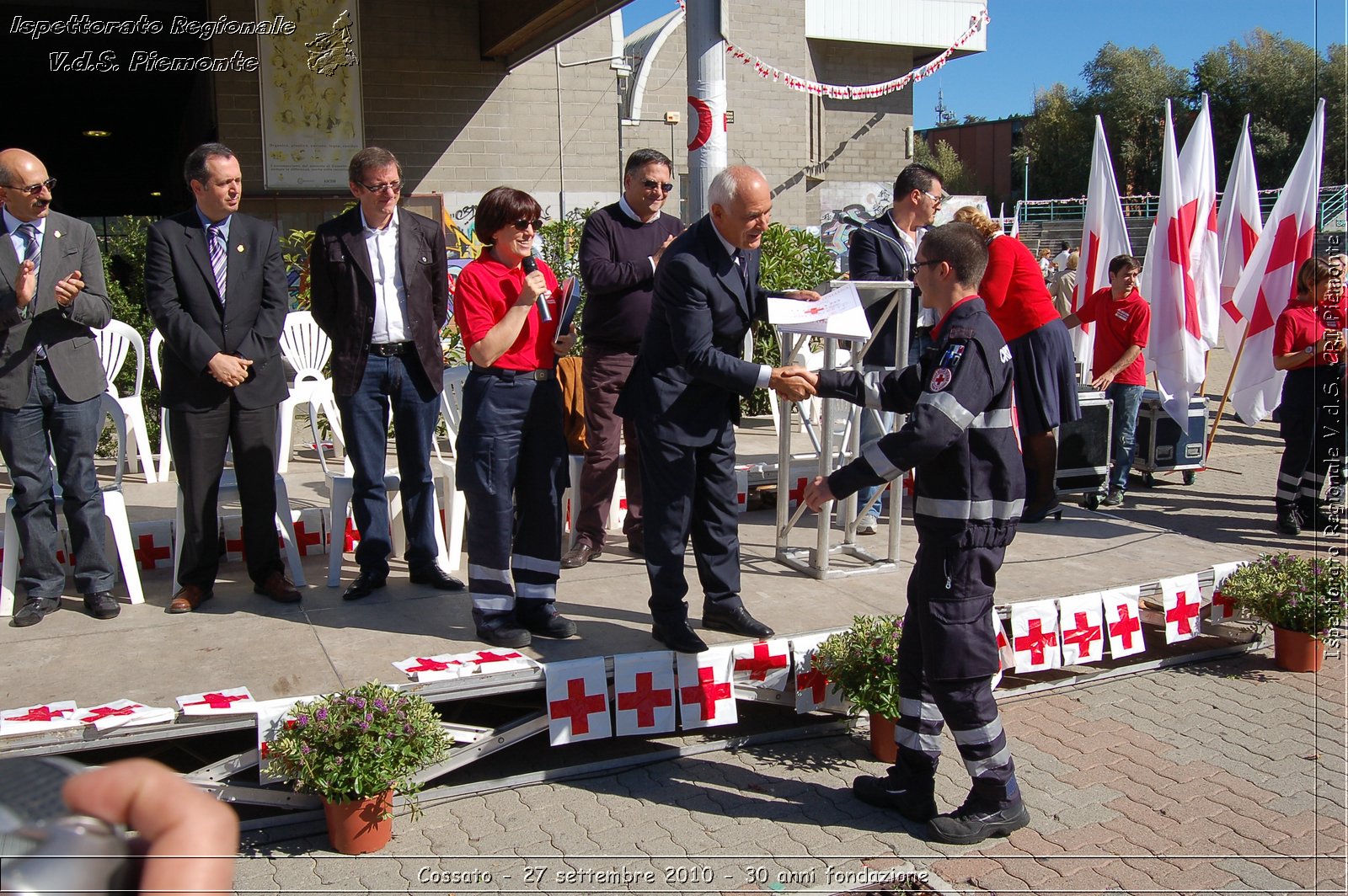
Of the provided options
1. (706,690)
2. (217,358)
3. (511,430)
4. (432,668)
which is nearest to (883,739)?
(706,690)

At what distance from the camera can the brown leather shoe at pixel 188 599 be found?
473 cm

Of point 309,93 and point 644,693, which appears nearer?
point 644,693

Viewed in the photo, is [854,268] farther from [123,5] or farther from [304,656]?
[123,5]

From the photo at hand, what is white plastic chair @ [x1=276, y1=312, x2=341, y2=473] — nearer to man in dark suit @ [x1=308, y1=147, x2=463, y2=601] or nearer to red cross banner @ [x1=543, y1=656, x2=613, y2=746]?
man in dark suit @ [x1=308, y1=147, x2=463, y2=601]

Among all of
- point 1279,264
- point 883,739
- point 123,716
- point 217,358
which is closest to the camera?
point 123,716

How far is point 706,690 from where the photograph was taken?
13.8 ft

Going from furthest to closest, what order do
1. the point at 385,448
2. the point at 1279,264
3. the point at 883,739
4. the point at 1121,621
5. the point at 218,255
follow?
the point at 1279,264
the point at 1121,621
the point at 385,448
the point at 218,255
the point at 883,739

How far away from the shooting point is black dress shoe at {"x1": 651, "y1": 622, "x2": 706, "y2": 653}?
13.7 ft

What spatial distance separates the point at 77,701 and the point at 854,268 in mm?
4023

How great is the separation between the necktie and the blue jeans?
6.13 meters

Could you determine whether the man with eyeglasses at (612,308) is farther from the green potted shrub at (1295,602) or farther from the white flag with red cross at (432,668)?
the green potted shrub at (1295,602)

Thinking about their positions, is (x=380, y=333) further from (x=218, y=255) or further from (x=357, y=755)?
(x=357, y=755)

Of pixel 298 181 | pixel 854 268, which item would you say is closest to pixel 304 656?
pixel 854 268

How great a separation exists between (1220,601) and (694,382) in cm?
304
